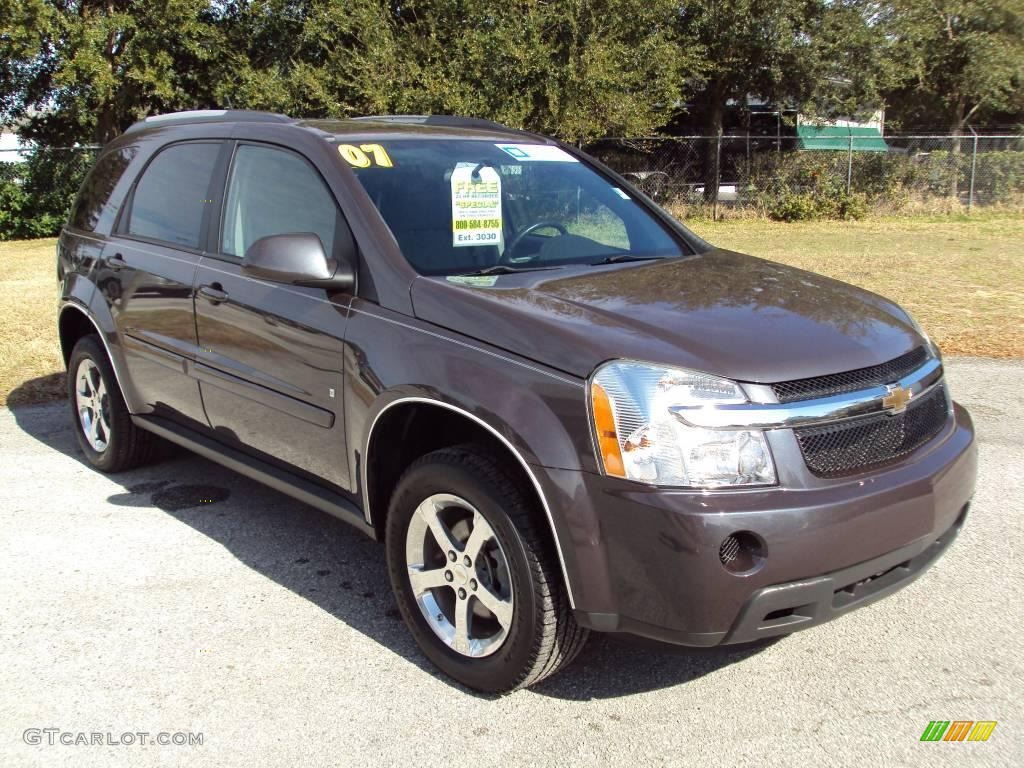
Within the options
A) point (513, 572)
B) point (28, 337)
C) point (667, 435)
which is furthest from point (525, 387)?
point (28, 337)

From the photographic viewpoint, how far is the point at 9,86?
2053cm

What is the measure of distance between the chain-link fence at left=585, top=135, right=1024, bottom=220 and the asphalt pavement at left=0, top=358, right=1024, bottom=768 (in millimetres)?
17768

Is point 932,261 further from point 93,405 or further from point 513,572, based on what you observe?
point 513,572

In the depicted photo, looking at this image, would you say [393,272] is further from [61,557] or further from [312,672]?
[61,557]

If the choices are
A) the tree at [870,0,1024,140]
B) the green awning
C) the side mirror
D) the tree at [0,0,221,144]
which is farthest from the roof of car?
the tree at [870,0,1024,140]

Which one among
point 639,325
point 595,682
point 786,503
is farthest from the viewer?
point 595,682

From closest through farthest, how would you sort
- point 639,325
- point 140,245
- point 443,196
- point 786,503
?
point 786,503 → point 639,325 → point 443,196 → point 140,245

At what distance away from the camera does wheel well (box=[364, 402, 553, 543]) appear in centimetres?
337

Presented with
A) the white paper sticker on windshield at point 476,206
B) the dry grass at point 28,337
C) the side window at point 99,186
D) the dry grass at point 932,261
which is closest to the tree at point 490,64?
the dry grass at point 932,261

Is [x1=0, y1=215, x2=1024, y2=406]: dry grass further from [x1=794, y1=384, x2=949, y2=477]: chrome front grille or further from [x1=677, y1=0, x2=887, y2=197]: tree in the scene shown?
[x1=794, y1=384, x2=949, y2=477]: chrome front grille

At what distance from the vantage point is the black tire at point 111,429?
5.13 meters

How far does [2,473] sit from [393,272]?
338cm

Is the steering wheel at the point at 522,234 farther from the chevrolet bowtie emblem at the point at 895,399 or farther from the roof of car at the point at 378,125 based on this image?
the chevrolet bowtie emblem at the point at 895,399

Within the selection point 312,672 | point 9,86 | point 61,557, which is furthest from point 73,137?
point 312,672
